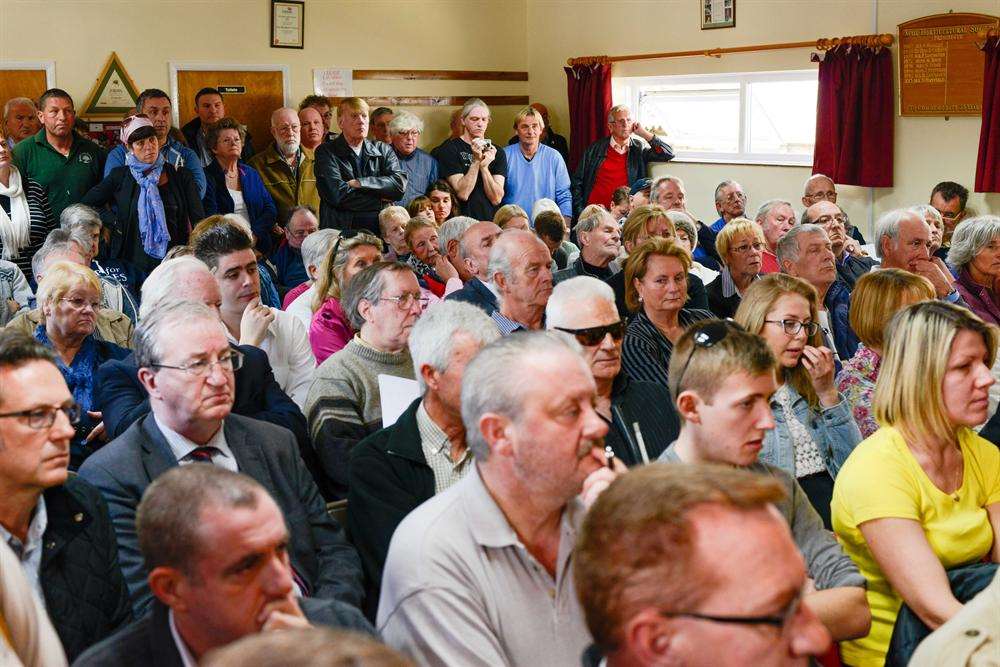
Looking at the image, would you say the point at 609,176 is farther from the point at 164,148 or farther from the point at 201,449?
the point at 201,449

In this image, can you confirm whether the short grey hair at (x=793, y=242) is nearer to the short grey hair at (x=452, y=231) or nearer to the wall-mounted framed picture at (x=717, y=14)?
the short grey hair at (x=452, y=231)

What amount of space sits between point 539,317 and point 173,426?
6.12 feet

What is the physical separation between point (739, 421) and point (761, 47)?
6204mm

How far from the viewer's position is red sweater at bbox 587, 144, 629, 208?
332 inches

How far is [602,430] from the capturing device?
1.79 metres

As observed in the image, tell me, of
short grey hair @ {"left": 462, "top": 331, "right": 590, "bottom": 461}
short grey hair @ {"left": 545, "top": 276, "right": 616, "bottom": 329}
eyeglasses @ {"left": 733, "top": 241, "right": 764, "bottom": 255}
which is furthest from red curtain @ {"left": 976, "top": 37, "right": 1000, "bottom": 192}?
short grey hair @ {"left": 462, "top": 331, "right": 590, "bottom": 461}

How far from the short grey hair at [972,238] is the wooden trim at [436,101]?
16.7ft

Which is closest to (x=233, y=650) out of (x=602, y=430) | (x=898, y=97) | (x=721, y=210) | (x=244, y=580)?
(x=244, y=580)

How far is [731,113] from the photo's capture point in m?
8.36

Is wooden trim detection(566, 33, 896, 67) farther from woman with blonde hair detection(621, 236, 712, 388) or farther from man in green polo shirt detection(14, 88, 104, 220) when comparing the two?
man in green polo shirt detection(14, 88, 104, 220)

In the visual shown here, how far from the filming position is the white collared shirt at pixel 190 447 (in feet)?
7.75

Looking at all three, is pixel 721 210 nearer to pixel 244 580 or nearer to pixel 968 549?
pixel 968 549

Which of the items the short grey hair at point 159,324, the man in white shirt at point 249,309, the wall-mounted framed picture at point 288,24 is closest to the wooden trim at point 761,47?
the wall-mounted framed picture at point 288,24

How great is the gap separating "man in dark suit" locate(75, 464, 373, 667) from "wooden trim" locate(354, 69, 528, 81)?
24.6ft
